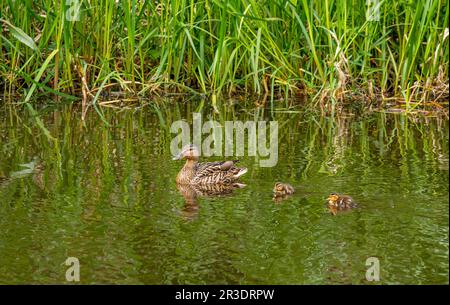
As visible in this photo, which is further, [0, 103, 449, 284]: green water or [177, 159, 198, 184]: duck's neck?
[177, 159, 198, 184]: duck's neck

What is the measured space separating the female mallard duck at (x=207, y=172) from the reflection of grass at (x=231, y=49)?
224cm

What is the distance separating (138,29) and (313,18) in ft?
6.73

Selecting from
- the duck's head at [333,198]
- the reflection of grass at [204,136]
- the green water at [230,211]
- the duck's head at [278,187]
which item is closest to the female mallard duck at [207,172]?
the green water at [230,211]

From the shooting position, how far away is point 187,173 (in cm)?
830

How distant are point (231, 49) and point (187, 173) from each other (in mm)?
3228

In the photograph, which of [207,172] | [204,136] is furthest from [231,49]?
[207,172]

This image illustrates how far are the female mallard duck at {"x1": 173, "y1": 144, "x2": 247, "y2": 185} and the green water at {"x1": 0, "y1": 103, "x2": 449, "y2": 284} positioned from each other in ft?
0.39

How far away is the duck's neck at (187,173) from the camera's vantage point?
26.9ft

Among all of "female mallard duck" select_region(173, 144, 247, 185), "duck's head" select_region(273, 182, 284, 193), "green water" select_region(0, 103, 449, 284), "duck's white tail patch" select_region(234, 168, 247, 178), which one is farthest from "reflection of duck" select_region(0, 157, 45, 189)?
"duck's head" select_region(273, 182, 284, 193)

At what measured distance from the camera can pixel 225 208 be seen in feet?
23.8

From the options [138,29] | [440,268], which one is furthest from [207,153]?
[440,268]

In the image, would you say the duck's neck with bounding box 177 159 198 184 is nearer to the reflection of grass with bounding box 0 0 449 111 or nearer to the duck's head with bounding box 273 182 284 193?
the duck's head with bounding box 273 182 284 193

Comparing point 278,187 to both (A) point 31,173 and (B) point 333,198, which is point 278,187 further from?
(A) point 31,173

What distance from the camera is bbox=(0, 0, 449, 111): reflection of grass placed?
1048 cm
